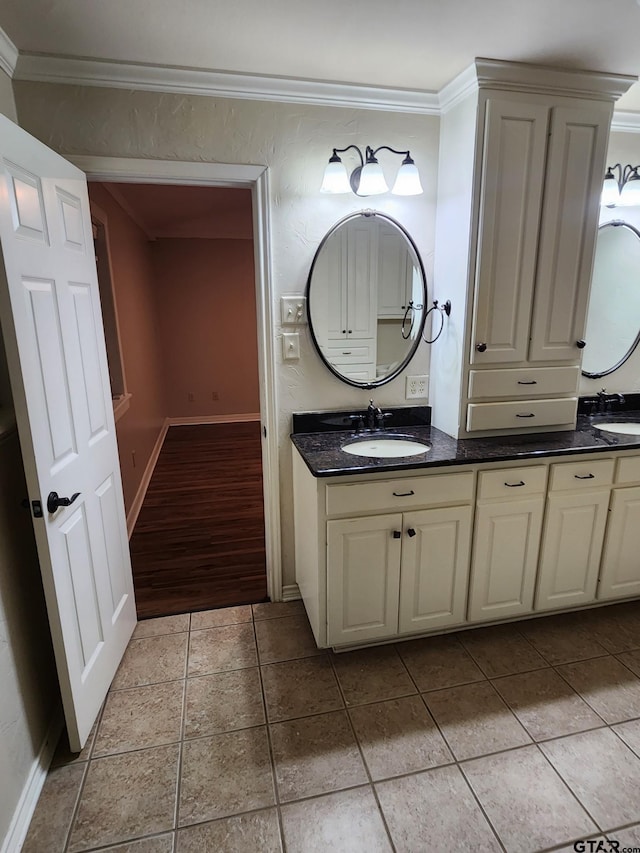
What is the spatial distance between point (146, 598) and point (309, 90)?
2.46 m

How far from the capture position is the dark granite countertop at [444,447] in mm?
1821

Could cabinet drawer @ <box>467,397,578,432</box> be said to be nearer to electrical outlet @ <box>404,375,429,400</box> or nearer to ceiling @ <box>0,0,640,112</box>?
electrical outlet @ <box>404,375,429,400</box>

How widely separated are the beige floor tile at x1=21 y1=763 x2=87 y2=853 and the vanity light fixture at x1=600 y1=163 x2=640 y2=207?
322 cm

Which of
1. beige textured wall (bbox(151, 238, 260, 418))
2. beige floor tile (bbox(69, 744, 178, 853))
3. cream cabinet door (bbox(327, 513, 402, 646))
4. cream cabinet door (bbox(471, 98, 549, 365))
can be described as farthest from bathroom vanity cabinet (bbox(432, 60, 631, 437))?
beige textured wall (bbox(151, 238, 260, 418))

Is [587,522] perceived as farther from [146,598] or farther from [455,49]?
[146,598]

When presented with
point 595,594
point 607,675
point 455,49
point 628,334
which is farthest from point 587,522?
point 455,49

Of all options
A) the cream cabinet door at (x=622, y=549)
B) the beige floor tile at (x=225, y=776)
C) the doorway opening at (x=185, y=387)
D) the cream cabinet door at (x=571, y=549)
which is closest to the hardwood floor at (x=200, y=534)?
the doorway opening at (x=185, y=387)

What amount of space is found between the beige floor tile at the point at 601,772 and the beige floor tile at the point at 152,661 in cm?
141

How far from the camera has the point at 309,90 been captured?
1931 millimetres

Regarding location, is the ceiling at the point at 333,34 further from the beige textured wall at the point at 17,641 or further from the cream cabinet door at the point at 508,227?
the beige textured wall at the point at 17,641

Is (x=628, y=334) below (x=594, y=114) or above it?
below

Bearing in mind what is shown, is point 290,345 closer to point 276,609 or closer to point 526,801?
point 276,609

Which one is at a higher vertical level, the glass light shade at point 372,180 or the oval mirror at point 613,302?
the glass light shade at point 372,180

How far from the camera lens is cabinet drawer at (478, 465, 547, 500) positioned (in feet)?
6.33
